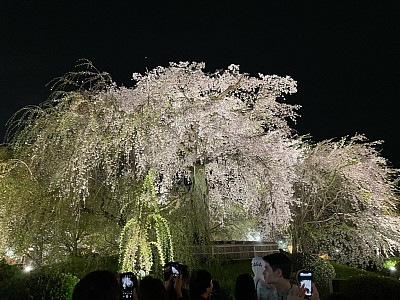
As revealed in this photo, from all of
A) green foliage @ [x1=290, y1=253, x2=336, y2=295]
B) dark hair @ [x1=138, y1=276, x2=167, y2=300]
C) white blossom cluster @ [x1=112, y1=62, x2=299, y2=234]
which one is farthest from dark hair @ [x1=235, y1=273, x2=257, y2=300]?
green foliage @ [x1=290, y1=253, x2=336, y2=295]

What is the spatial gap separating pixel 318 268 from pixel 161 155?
19.5 ft

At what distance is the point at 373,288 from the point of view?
8.05 metres

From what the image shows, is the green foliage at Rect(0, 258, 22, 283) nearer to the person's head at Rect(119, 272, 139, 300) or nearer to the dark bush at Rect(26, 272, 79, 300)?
the dark bush at Rect(26, 272, 79, 300)

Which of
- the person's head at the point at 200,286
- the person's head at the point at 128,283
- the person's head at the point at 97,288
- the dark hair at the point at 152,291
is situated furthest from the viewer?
the person's head at the point at 128,283

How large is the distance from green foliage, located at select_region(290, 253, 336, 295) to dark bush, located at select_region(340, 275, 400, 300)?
132 inches

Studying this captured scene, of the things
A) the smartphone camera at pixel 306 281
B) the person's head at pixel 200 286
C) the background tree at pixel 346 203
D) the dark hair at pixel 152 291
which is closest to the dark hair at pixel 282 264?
the smartphone camera at pixel 306 281

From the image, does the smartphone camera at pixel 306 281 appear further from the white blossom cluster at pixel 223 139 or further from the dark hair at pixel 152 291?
the white blossom cluster at pixel 223 139

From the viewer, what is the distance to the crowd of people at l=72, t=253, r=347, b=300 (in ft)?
7.80

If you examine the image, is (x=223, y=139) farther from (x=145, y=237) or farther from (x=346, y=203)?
(x=346, y=203)

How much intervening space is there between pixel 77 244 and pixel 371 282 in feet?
21.4

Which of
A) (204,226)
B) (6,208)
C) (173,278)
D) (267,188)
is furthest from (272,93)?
(173,278)

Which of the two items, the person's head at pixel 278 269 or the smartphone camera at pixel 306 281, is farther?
the person's head at pixel 278 269

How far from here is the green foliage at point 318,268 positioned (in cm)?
1204

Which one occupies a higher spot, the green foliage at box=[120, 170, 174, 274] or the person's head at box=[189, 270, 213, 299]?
the green foliage at box=[120, 170, 174, 274]
